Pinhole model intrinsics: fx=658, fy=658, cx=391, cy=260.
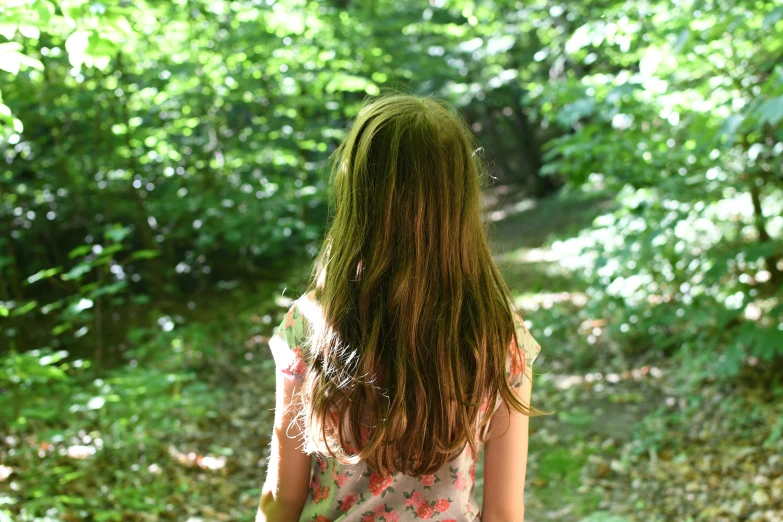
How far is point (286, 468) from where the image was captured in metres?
1.57

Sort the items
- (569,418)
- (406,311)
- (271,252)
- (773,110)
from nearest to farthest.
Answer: (406,311)
(773,110)
(569,418)
(271,252)

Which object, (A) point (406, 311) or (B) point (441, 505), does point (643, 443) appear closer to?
(B) point (441, 505)

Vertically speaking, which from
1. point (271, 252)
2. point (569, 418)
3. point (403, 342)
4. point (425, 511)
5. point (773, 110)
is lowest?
point (569, 418)

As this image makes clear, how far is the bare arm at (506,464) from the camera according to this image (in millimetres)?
1559

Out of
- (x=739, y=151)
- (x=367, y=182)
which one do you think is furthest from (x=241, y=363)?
(x=367, y=182)

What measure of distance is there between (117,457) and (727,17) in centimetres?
420

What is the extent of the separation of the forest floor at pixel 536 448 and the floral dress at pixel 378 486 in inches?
59.4

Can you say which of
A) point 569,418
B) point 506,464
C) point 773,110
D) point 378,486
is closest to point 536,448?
point 569,418

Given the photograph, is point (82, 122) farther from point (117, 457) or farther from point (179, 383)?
point (117, 457)

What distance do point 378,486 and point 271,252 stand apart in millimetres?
6307

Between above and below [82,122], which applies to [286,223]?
below

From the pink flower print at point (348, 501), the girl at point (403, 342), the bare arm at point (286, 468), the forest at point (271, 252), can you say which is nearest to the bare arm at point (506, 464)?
the girl at point (403, 342)

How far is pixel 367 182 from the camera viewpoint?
56.5 inches

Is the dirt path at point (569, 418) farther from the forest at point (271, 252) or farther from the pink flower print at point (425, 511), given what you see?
the pink flower print at point (425, 511)
